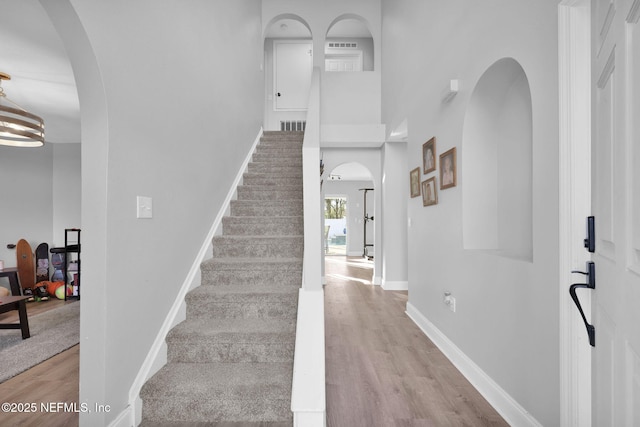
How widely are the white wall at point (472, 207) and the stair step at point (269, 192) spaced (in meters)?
1.40

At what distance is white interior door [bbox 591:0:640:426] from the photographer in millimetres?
759

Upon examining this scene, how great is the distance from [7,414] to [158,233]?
4.37 feet

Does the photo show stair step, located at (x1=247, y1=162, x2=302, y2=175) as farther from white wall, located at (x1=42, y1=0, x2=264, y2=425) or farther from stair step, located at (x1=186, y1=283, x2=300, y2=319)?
stair step, located at (x1=186, y1=283, x2=300, y2=319)

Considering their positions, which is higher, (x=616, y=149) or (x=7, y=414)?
(x=616, y=149)

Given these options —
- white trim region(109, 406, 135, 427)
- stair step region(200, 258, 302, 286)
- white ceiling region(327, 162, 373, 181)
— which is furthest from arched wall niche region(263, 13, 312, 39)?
white trim region(109, 406, 135, 427)

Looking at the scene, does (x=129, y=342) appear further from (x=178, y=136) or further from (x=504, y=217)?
(x=504, y=217)

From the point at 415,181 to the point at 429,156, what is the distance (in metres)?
0.52

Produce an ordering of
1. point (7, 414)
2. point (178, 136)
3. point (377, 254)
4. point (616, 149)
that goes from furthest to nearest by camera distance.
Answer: point (377, 254) < point (178, 136) < point (7, 414) < point (616, 149)

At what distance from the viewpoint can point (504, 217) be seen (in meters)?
2.52

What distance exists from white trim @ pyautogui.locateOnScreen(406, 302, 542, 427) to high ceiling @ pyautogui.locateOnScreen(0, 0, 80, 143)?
4009mm

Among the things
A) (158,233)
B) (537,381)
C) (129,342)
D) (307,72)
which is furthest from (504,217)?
(307,72)

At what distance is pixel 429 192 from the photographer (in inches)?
129

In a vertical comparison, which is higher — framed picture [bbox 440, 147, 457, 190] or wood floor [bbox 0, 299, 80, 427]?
framed picture [bbox 440, 147, 457, 190]

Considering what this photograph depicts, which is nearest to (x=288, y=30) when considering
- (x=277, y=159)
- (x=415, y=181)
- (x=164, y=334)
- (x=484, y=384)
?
(x=277, y=159)
